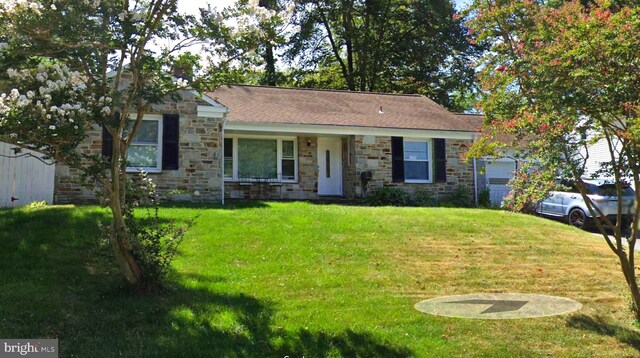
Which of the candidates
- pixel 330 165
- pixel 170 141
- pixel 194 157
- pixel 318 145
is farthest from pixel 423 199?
pixel 170 141

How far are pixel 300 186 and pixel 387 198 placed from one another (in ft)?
9.97

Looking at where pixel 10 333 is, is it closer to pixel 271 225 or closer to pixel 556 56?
pixel 271 225

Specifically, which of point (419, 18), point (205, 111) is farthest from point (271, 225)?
point (419, 18)

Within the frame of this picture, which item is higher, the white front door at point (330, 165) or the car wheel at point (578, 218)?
the white front door at point (330, 165)

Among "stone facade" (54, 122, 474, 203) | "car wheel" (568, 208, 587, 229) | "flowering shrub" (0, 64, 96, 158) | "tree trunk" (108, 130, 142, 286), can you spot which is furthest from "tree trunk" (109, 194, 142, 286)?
"car wheel" (568, 208, 587, 229)

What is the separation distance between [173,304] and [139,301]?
406 millimetres

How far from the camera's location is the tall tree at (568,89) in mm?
6020

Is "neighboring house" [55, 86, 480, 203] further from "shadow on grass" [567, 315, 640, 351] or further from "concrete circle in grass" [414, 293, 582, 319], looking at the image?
"shadow on grass" [567, 315, 640, 351]

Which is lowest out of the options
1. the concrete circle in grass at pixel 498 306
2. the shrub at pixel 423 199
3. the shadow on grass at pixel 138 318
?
the concrete circle in grass at pixel 498 306

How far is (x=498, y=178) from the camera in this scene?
65.1ft

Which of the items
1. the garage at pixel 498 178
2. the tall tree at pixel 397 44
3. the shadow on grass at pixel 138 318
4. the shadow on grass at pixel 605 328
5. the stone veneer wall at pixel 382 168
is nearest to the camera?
the shadow on grass at pixel 138 318

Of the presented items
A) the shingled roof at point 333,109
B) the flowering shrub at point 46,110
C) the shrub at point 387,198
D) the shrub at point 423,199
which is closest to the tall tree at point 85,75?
the flowering shrub at point 46,110

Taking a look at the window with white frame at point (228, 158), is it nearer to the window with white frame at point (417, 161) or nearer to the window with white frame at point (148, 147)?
the window with white frame at point (148, 147)

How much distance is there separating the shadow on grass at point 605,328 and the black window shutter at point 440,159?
38.1 feet
